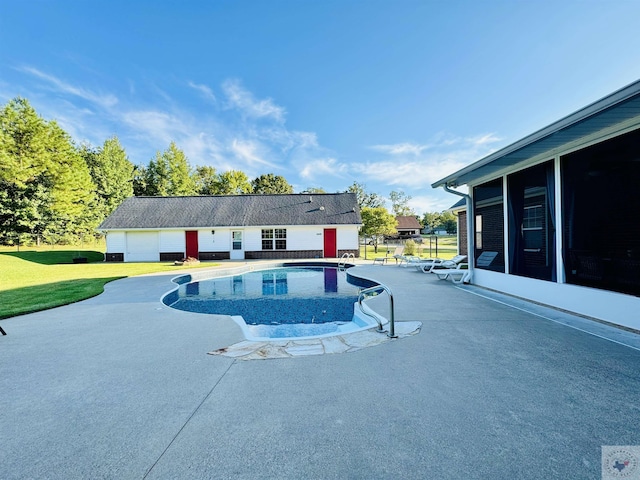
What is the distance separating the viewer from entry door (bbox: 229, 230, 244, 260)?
19750 millimetres

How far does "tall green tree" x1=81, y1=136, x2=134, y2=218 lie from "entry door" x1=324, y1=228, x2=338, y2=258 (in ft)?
89.3

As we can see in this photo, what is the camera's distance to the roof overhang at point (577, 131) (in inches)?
132

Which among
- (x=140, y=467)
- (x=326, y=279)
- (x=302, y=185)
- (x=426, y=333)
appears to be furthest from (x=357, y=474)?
(x=302, y=185)

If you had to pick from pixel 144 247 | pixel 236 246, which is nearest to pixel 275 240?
pixel 236 246

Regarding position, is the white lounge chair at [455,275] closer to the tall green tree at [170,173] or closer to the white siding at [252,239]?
the white siding at [252,239]

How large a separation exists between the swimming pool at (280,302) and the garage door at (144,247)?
9.94m

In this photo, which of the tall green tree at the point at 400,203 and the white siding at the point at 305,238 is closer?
the white siding at the point at 305,238

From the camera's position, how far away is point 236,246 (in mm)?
19828

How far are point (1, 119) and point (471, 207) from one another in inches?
1388

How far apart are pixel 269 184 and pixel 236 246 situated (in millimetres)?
26210

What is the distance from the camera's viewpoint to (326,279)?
1206cm

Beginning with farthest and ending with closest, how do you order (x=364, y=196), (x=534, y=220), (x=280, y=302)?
(x=364, y=196) → (x=534, y=220) → (x=280, y=302)

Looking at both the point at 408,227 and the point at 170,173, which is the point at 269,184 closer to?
the point at 170,173

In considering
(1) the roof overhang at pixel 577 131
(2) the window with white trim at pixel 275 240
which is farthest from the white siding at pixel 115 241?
(1) the roof overhang at pixel 577 131
